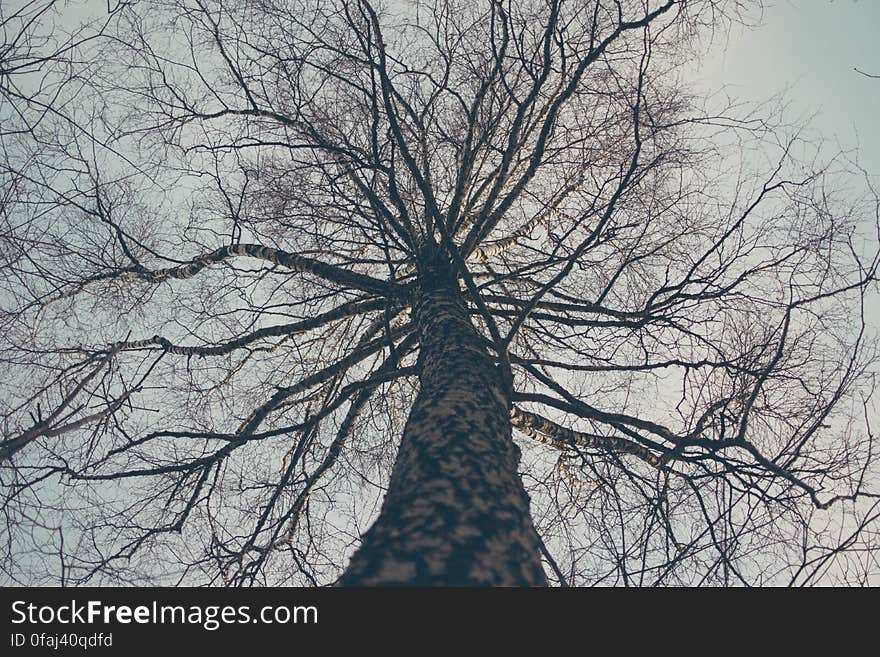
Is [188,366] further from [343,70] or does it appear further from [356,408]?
[343,70]

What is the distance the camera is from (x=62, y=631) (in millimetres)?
1725

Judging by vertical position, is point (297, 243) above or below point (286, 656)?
above

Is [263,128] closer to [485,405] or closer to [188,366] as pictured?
[188,366]

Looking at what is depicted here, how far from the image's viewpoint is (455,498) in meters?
1.51

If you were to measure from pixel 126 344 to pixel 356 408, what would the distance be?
163cm

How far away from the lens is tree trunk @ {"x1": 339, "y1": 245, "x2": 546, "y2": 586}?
124cm

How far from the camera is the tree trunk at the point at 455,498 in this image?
1240 millimetres

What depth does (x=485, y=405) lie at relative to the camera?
2182mm

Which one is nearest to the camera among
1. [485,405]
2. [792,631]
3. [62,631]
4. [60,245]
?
[792,631]

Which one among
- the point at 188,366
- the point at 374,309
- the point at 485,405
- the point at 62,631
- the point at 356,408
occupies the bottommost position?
the point at 62,631

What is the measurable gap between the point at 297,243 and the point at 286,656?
3.74m

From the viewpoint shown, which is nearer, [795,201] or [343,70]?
[795,201]

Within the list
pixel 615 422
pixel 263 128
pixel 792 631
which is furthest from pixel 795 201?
pixel 263 128

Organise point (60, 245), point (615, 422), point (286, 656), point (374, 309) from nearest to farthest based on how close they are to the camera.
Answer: point (286, 656) → point (615, 422) → point (60, 245) → point (374, 309)
